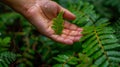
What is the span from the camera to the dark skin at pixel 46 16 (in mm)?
2338

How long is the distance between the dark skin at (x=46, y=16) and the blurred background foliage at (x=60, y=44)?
0.08 meters

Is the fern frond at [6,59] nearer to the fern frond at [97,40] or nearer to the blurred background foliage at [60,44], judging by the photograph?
the blurred background foliage at [60,44]

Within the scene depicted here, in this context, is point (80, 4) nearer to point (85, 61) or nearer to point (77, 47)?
point (77, 47)

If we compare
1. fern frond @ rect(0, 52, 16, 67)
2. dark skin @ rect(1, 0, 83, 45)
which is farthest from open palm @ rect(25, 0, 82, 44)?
fern frond @ rect(0, 52, 16, 67)

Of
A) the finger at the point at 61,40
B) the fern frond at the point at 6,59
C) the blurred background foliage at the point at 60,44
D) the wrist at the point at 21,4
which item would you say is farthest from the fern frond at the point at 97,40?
the fern frond at the point at 6,59

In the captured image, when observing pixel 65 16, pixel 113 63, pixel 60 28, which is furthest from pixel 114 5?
pixel 113 63

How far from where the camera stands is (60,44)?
250 cm

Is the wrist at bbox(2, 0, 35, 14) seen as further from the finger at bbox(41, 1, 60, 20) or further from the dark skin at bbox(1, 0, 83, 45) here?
the finger at bbox(41, 1, 60, 20)

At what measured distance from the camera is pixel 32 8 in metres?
2.51

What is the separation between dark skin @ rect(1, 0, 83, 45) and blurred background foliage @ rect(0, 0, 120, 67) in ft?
0.27

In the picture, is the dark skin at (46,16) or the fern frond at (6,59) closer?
the fern frond at (6,59)

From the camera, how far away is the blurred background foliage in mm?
2090

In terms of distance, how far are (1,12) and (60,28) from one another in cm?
148

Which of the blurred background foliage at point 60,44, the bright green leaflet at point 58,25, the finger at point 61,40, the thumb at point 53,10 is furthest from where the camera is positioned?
the thumb at point 53,10
